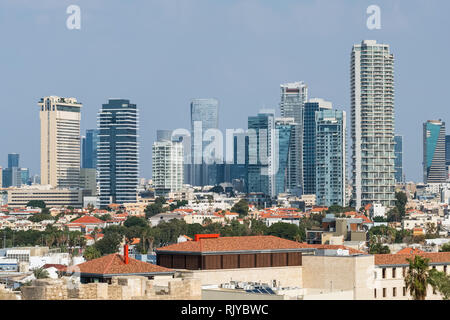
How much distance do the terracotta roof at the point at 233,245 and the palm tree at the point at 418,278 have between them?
6.13 metres

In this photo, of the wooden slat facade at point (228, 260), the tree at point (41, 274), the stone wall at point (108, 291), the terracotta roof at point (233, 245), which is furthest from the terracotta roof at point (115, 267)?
the tree at point (41, 274)

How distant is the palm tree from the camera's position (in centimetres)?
5506

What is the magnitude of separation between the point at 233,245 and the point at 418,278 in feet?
32.4

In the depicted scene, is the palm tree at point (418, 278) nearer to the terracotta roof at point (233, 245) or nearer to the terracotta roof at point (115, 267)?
the terracotta roof at point (233, 245)

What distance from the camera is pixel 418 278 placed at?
56156 millimetres

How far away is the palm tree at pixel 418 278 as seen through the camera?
A: 2168 inches

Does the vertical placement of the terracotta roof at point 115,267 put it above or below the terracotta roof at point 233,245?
below

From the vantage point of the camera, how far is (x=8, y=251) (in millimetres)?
117500

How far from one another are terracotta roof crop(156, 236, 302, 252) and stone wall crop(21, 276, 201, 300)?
28.4 meters

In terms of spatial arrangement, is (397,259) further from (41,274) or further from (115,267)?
(41,274)

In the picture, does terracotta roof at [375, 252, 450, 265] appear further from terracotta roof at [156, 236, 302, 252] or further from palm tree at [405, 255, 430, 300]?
terracotta roof at [156, 236, 302, 252]
